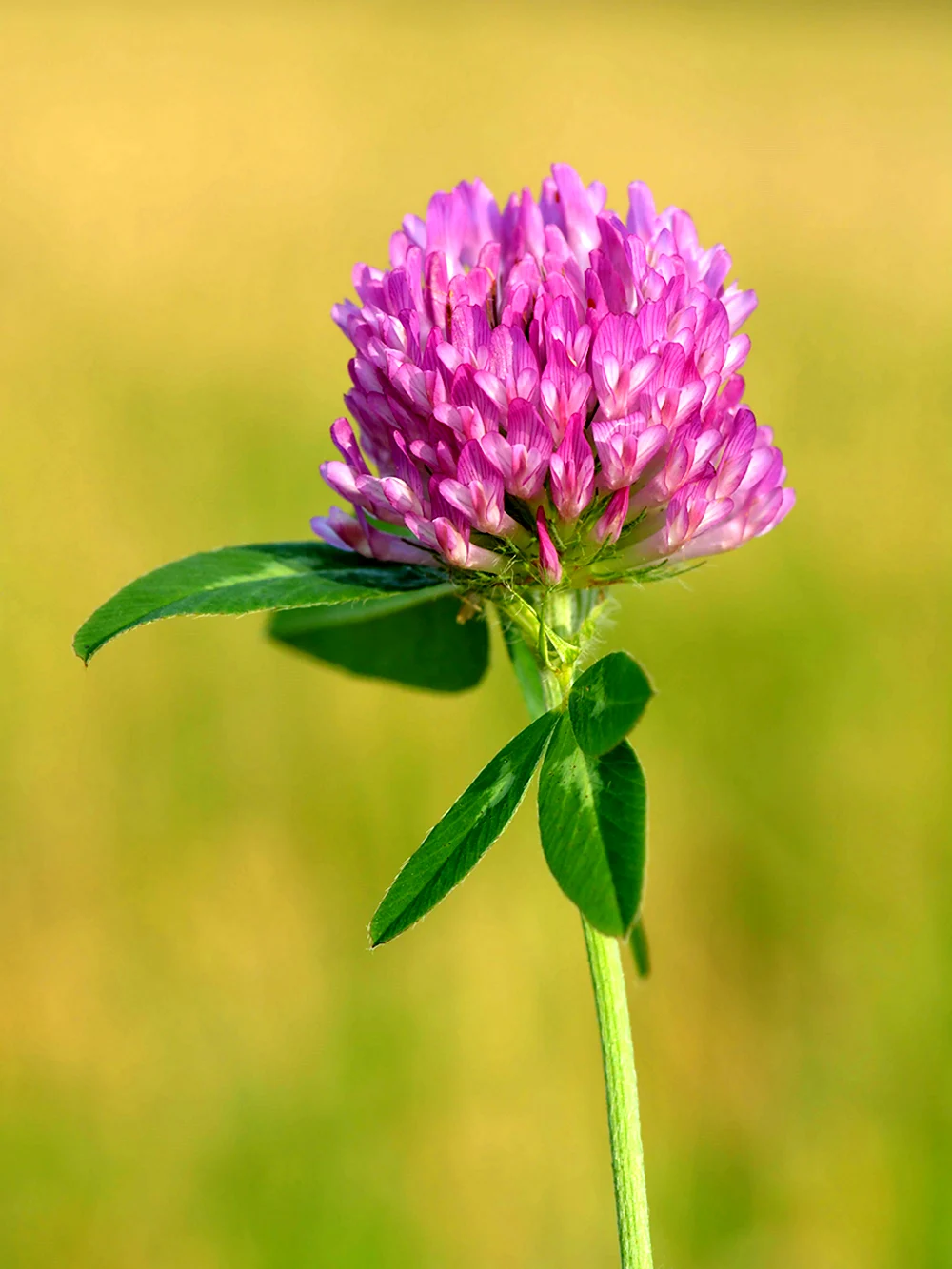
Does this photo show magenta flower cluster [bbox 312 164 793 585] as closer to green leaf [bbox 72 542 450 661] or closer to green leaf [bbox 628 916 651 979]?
green leaf [bbox 72 542 450 661]

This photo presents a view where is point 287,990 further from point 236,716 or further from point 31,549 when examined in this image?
point 31,549

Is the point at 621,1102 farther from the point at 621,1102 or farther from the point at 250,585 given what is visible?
the point at 250,585

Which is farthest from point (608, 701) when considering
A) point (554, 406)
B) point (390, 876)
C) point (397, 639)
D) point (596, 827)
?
point (390, 876)

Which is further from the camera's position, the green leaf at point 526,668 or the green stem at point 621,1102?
the green leaf at point 526,668

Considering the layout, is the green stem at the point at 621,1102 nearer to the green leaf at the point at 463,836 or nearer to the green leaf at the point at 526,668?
the green leaf at the point at 463,836

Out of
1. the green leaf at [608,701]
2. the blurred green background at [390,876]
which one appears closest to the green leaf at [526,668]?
the green leaf at [608,701]

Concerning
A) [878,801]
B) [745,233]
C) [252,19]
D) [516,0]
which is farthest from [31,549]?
[516,0]
